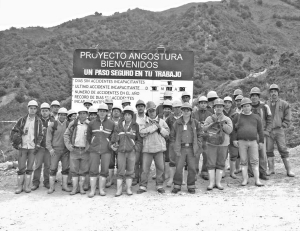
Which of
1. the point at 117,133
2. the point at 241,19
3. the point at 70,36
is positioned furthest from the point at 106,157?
the point at 70,36

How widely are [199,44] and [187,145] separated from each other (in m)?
32.1

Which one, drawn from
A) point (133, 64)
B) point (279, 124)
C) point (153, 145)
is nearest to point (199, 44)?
point (133, 64)

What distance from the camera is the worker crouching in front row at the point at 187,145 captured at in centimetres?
765

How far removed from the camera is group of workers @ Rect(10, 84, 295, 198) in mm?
7715

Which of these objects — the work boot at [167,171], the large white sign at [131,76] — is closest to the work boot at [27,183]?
the large white sign at [131,76]

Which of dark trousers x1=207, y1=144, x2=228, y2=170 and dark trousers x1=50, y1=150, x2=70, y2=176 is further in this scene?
dark trousers x1=50, y1=150, x2=70, y2=176

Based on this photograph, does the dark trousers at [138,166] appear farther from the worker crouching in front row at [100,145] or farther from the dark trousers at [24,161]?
the dark trousers at [24,161]

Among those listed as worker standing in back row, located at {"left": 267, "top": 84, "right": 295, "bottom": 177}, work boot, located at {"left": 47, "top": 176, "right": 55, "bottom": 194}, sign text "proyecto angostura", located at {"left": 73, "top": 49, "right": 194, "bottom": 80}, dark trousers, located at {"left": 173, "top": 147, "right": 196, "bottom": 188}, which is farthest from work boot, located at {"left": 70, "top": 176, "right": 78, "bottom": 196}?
worker standing in back row, located at {"left": 267, "top": 84, "right": 295, "bottom": 177}

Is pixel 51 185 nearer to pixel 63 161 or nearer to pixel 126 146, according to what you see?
pixel 63 161

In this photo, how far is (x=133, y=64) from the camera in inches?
421

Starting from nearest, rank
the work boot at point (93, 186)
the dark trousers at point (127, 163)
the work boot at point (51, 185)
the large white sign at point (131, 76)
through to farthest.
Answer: the work boot at point (93, 186), the dark trousers at point (127, 163), the work boot at point (51, 185), the large white sign at point (131, 76)

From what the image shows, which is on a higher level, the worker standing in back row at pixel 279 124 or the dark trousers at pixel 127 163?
the worker standing in back row at pixel 279 124

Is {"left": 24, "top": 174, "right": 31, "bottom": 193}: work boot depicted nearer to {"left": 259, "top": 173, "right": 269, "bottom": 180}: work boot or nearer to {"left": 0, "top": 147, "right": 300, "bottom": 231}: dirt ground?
{"left": 0, "top": 147, "right": 300, "bottom": 231}: dirt ground

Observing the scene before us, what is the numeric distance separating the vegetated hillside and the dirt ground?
12.2 metres
